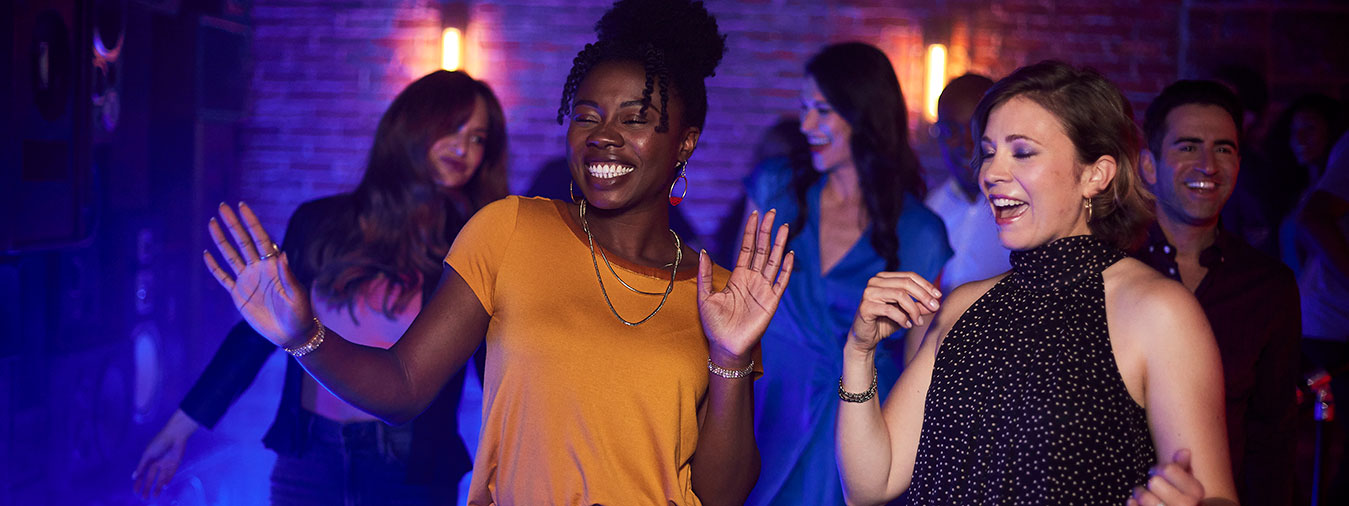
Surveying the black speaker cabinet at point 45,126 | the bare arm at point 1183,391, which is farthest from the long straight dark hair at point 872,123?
the black speaker cabinet at point 45,126

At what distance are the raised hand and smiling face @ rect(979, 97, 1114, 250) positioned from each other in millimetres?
1153

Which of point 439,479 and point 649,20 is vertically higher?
point 649,20

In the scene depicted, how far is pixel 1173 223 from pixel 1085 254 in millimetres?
1330

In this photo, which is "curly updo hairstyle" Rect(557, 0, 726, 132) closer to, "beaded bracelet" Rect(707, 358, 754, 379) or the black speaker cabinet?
"beaded bracelet" Rect(707, 358, 754, 379)

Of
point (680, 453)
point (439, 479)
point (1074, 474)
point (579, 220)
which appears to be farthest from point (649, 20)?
point (439, 479)

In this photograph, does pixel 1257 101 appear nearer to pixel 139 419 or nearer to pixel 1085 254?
pixel 1085 254

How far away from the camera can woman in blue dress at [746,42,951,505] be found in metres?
3.26

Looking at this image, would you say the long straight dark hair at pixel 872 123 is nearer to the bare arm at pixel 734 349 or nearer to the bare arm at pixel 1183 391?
the bare arm at pixel 734 349

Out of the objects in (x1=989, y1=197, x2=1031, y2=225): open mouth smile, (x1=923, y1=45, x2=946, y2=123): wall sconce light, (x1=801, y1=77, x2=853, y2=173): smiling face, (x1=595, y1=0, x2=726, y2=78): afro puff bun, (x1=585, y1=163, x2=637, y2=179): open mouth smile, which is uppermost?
(x1=923, y1=45, x2=946, y2=123): wall sconce light

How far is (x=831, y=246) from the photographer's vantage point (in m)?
3.50

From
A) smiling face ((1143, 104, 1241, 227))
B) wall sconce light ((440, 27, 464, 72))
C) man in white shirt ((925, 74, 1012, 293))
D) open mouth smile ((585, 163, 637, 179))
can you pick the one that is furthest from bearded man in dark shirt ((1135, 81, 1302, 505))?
wall sconce light ((440, 27, 464, 72))

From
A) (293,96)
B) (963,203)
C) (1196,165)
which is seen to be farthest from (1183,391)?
(293,96)

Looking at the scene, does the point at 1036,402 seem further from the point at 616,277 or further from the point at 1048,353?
the point at 616,277

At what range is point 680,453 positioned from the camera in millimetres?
1827
